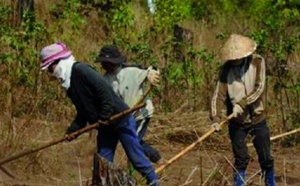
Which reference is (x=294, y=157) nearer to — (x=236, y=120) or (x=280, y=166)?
(x=280, y=166)

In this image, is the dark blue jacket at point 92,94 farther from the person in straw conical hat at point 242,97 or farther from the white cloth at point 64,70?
the person in straw conical hat at point 242,97

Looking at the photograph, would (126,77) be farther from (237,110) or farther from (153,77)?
(237,110)

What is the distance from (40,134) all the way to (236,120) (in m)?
2.95

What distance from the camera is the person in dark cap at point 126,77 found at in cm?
746

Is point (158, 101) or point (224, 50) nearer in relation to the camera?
point (224, 50)

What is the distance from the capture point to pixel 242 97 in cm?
730

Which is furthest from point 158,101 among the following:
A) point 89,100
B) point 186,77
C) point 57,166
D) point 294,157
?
point 89,100

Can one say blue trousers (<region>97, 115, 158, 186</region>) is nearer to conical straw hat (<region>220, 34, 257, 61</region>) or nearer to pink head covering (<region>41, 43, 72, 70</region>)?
pink head covering (<region>41, 43, 72, 70</region>)

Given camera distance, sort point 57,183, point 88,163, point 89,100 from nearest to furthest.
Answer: point 89,100 → point 57,183 → point 88,163

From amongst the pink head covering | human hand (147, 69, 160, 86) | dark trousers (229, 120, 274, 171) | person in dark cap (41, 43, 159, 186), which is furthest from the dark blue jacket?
dark trousers (229, 120, 274, 171)

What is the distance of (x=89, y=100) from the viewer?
262 inches

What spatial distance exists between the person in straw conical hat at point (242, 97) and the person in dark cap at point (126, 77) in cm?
64

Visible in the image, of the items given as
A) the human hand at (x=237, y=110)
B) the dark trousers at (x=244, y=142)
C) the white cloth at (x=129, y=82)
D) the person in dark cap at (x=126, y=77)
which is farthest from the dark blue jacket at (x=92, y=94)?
the dark trousers at (x=244, y=142)

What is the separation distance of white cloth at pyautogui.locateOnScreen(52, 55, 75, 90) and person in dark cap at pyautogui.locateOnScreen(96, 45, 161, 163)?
0.92 m
